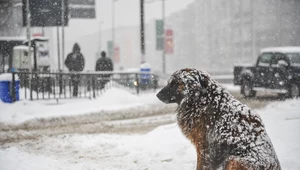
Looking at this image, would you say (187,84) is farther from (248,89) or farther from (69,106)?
(248,89)

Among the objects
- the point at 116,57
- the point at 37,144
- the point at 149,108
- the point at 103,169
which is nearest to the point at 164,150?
the point at 103,169

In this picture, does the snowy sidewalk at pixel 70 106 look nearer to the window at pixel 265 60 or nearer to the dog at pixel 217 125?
the window at pixel 265 60

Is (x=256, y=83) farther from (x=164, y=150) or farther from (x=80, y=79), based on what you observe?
(x=164, y=150)

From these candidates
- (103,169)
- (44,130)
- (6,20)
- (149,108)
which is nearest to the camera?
(103,169)

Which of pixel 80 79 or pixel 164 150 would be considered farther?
pixel 80 79

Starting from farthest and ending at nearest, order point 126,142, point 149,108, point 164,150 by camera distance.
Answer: point 149,108 < point 126,142 < point 164,150

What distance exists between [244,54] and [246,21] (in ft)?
17.0

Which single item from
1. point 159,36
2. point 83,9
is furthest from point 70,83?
point 159,36

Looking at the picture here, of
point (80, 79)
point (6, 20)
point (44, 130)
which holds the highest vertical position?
point (6, 20)

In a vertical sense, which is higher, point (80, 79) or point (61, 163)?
point (80, 79)

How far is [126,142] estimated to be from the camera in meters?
7.58

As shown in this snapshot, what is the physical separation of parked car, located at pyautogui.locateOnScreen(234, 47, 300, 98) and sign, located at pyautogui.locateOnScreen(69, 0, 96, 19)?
620 inches

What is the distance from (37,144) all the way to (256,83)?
11551 mm

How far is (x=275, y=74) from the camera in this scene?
15.1 metres
